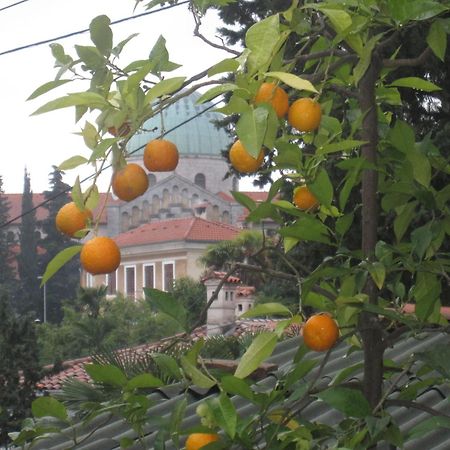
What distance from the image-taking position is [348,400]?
1270 millimetres

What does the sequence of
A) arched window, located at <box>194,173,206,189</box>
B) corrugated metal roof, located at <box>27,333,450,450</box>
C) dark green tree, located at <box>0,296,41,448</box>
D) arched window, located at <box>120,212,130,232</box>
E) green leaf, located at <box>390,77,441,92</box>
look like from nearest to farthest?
green leaf, located at <box>390,77,441,92</box> → corrugated metal roof, located at <box>27,333,450,450</box> → dark green tree, located at <box>0,296,41,448</box> → arched window, located at <box>120,212,130,232</box> → arched window, located at <box>194,173,206,189</box>

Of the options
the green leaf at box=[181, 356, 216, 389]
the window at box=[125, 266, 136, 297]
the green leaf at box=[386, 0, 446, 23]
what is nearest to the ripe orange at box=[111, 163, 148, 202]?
the green leaf at box=[181, 356, 216, 389]

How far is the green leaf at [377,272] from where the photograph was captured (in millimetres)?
1250

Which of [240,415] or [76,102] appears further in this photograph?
[240,415]

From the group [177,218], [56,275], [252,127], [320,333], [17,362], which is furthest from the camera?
[177,218]

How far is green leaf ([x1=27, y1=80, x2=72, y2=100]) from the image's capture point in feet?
3.60

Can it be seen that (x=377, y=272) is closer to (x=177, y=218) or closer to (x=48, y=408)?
(x=48, y=408)

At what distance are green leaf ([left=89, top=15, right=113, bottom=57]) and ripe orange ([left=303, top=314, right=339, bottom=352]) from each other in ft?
1.30

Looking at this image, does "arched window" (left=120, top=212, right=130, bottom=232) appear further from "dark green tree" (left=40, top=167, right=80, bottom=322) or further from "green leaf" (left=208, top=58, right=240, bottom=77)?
"green leaf" (left=208, top=58, right=240, bottom=77)

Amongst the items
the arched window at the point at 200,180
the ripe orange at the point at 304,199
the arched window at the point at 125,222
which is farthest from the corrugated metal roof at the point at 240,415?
the arched window at the point at 200,180

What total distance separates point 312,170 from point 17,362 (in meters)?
6.68

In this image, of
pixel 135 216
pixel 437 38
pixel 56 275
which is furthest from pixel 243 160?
pixel 135 216

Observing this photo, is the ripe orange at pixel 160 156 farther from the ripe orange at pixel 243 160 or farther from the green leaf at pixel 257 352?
the green leaf at pixel 257 352

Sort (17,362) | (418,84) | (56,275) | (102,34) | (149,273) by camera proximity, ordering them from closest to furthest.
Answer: (102,34) < (418,84) < (17,362) < (56,275) < (149,273)
